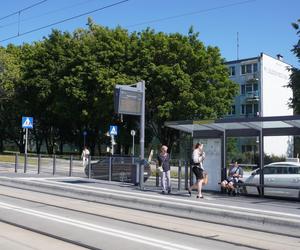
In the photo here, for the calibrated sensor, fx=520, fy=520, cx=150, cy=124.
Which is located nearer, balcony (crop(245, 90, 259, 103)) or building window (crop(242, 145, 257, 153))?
building window (crop(242, 145, 257, 153))

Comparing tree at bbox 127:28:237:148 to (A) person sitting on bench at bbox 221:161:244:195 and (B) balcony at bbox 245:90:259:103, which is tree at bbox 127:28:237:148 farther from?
(A) person sitting on bench at bbox 221:161:244:195

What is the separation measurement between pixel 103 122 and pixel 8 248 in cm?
4535

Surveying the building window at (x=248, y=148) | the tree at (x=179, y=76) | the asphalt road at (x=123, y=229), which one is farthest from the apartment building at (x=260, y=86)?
the asphalt road at (x=123, y=229)

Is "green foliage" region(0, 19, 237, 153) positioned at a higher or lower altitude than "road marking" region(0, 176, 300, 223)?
higher

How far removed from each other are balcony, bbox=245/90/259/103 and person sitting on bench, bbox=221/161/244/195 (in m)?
59.2

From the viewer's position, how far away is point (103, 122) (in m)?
53.4

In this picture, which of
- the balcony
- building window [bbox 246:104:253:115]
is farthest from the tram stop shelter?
building window [bbox 246:104:253:115]

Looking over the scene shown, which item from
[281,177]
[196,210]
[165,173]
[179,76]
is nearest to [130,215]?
[196,210]

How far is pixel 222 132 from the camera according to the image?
1858cm

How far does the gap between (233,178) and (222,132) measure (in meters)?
1.79

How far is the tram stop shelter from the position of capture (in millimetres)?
16688

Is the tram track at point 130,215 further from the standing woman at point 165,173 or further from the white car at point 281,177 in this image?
the white car at point 281,177

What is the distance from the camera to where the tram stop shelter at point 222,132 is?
16688 millimetres

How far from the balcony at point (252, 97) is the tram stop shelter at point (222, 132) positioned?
189 ft
